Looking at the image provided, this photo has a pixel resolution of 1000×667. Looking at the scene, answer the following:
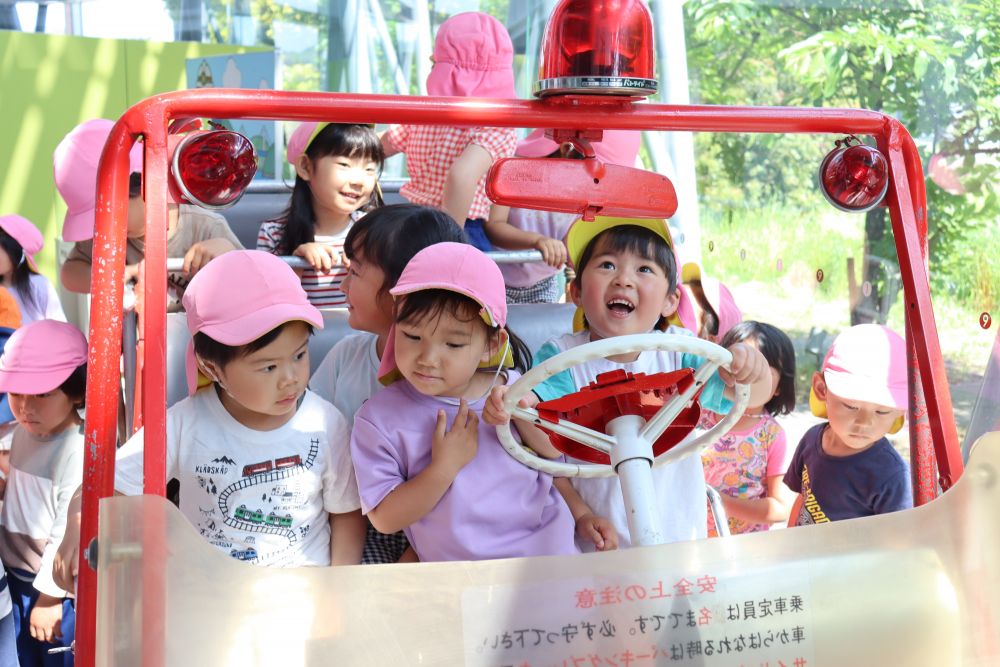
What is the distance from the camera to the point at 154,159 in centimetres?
136

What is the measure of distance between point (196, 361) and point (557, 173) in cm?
69

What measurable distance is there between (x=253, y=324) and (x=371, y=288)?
41cm

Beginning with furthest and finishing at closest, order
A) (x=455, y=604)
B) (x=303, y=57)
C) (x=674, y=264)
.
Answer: (x=303, y=57)
(x=674, y=264)
(x=455, y=604)

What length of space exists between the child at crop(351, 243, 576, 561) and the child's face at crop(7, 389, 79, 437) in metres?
0.77

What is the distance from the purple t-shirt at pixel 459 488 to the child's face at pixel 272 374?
0.13 meters

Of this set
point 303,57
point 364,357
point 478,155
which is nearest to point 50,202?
point 303,57

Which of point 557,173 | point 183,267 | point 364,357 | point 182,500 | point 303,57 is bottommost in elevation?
point 182,500

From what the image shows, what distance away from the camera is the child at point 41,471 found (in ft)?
6.89

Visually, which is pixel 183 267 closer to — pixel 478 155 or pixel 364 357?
pixel 364 357

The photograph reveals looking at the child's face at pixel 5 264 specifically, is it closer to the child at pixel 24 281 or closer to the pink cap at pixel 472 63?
the child at pixel 24 281

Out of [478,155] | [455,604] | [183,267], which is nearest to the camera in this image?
[455,604]

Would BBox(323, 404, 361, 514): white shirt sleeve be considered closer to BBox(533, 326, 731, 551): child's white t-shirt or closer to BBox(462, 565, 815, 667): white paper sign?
BBox(533, 326, 731, 551): child's white t-shirt

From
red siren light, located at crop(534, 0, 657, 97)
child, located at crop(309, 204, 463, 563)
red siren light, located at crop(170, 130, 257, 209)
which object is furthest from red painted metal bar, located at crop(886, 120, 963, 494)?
red siren light, located at crop(170, 130, 257, 209)

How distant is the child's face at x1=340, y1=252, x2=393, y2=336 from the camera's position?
1978 millimetres
